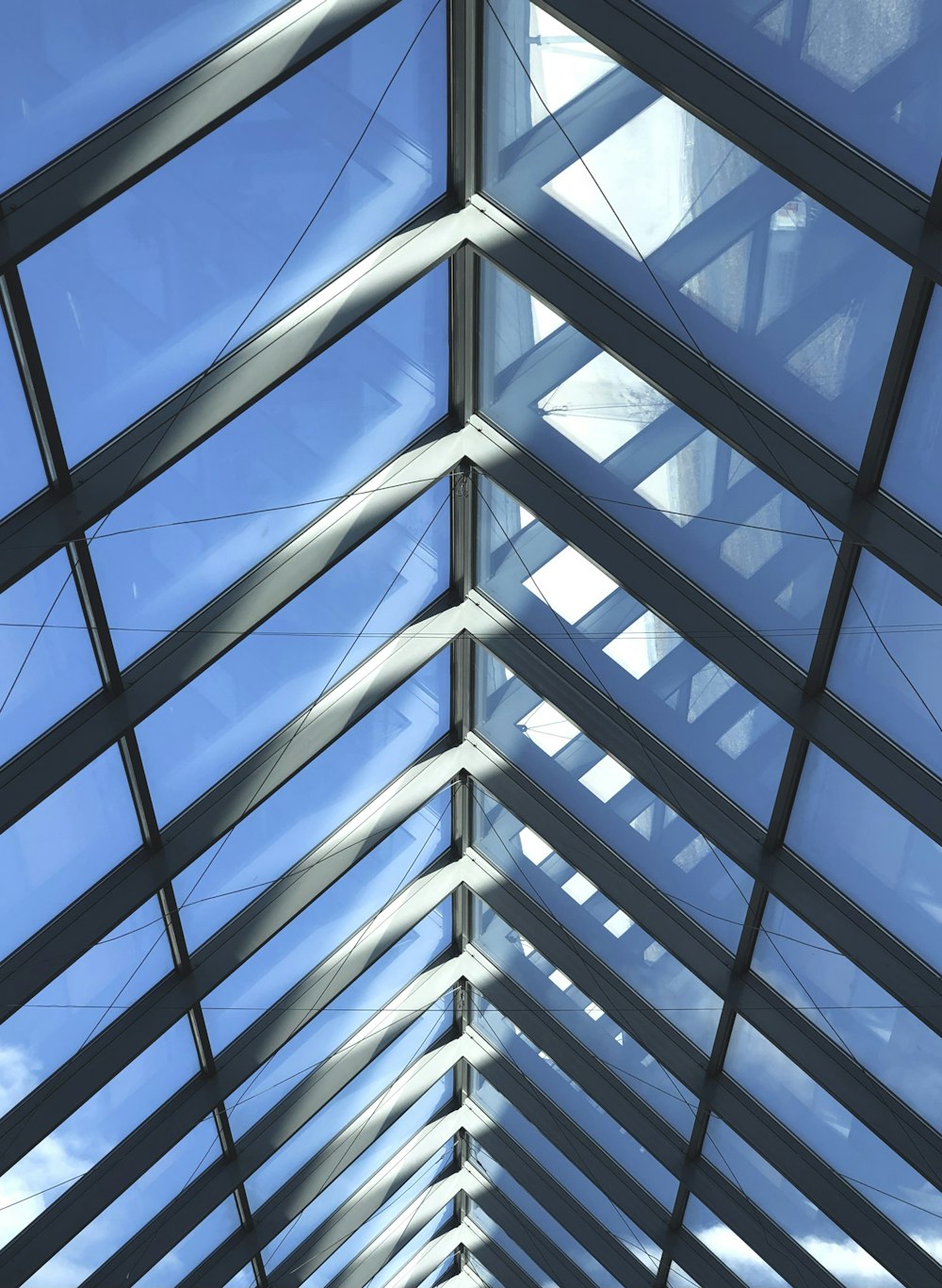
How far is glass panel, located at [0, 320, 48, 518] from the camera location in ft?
22.4

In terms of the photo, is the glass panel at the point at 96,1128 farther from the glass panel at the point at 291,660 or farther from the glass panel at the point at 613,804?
the glass panel at the point at 613,804

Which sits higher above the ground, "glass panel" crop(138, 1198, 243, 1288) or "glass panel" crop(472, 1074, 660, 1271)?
"glass panel" crop(138, 1198, 243, 1288)

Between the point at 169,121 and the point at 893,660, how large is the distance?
5.40m

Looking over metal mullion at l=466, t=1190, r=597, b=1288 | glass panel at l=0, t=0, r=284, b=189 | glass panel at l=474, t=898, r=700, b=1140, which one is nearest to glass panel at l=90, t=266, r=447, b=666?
glass panel at l=0, t=0, r=284, b=189

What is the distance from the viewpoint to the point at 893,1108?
452 inches

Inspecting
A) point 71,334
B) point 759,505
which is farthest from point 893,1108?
point 71,334

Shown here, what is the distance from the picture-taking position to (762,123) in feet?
21.6

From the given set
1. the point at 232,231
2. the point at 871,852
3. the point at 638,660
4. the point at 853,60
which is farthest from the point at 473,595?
the point at 853,60

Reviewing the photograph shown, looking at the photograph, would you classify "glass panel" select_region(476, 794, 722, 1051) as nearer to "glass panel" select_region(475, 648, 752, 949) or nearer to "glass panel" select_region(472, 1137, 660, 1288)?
"glass panel" select_region(475, 648, 752, 949)

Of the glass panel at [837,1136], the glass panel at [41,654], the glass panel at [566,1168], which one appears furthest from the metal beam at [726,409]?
the glass panel at [566,1168]

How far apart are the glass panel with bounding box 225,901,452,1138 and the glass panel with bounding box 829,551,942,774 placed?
25.9ft

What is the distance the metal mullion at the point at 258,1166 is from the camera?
14383 mm

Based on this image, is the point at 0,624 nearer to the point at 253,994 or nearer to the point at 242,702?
the point at 242,702

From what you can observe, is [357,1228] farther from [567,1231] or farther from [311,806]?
[311,806]
